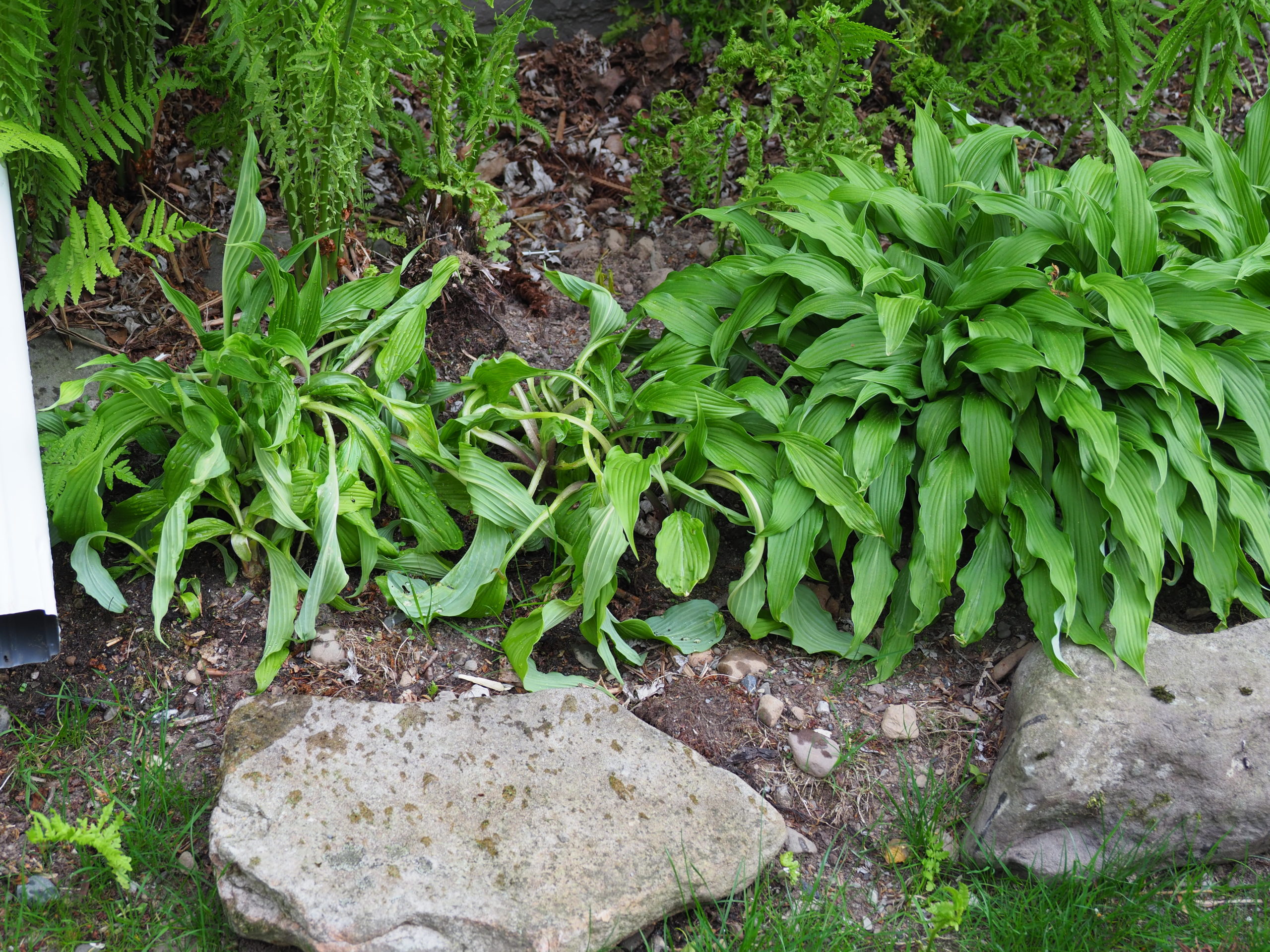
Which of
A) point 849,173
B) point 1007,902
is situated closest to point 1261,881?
point 1007,902

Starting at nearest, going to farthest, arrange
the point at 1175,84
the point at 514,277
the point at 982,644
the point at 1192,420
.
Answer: the point at 1192,420 → the point at 982,644 → the point at 514,277 → the point at 1175,84

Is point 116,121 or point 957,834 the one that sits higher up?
point 116,121

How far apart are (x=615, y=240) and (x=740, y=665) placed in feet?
6.05

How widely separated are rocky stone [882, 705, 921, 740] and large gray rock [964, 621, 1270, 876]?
0.20m

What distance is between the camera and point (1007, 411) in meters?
2.45

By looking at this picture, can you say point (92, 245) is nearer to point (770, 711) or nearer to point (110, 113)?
point (110, 113)

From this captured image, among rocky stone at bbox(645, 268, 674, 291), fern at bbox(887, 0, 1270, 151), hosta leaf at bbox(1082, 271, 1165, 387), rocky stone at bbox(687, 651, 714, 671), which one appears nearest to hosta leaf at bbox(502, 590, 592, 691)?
rocky stone at bbox(687, 651, 714, 671)

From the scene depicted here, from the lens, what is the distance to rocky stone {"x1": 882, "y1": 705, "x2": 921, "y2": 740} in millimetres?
2342

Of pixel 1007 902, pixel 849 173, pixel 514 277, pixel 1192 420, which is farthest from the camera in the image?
pixel 514 277

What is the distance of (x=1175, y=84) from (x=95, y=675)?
14.9ft

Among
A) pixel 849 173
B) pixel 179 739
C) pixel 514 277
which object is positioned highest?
pixel 849 173

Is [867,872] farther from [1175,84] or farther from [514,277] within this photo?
[1175,84]

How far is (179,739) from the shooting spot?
7.11 ft

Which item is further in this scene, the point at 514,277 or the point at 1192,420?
the point at 514,277
